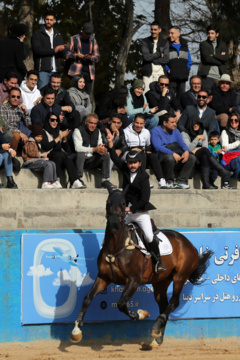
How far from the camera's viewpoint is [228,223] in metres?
13.5

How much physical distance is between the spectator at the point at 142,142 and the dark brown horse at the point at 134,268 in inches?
92.1

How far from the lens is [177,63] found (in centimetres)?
1636

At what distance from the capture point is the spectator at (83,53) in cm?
1534

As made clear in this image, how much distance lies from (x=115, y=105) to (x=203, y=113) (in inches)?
74.0

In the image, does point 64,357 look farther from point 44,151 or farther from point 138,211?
point 44,151

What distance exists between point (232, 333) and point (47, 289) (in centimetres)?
311

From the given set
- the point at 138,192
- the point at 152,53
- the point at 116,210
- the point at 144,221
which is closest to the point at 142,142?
the point at 152,53

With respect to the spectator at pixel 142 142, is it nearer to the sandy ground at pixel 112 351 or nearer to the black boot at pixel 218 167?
the black boot at pixel 218 167

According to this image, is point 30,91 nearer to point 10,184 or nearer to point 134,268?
point 10,184

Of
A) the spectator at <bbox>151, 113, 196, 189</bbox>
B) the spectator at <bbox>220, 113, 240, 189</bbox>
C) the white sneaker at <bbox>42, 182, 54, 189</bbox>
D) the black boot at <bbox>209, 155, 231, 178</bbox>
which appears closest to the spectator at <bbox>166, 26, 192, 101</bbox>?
the spectator at <bbox>220, 113, 240, 189</bbox>

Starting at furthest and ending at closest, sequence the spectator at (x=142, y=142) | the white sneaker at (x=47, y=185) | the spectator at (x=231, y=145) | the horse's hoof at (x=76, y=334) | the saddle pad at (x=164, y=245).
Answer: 1. the spectator at (x=231, y=145)
2. the spectator at (x=142, y=142)
3. the white sneaker at (x=47, y=185)
4. the saddle pad at (x=164, y=245)
5. the horse's hoof at (x=76, y=334)

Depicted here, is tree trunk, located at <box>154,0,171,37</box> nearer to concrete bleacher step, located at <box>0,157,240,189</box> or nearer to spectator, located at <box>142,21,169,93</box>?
spectator, located at <box>142,21,169,93</box>

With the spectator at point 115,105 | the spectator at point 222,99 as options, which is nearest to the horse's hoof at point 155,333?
the spectator at point 115,105

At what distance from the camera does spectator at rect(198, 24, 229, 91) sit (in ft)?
54.9
